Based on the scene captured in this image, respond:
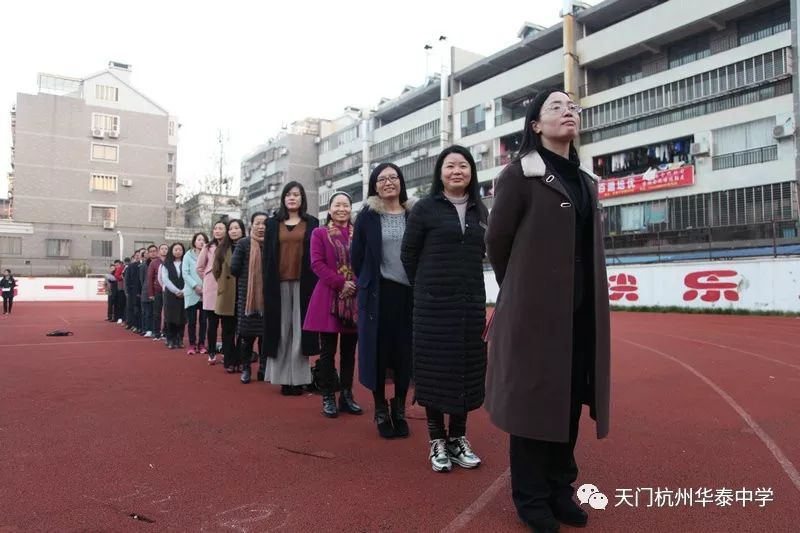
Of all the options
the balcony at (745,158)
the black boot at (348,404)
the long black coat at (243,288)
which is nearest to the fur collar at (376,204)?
the black boot at (348,404)

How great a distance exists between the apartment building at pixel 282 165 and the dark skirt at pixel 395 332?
54023mm

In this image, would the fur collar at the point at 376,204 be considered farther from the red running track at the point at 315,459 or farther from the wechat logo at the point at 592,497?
the wechat logo at the point at 592,497

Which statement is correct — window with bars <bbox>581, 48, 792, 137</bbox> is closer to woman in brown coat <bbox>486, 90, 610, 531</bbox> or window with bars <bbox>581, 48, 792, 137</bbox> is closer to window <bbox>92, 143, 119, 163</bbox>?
woman in brown coat <bbox>486, 90, 610, 531</bbox>

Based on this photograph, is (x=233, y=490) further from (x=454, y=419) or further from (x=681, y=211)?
(x=681, y=211)

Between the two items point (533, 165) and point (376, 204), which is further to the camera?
point (376, 204)

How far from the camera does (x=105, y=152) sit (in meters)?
46.3

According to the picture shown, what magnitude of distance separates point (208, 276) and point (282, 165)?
54765mm

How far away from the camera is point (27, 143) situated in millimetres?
43438

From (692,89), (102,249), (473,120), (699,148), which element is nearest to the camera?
(699,148)

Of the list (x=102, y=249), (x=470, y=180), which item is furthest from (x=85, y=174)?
(x=470, y=180)

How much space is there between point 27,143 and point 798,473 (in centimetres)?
5219

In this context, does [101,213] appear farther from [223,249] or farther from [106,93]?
[223,249]

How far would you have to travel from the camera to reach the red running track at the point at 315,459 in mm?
2557

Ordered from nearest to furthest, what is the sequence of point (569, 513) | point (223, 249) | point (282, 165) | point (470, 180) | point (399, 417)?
point (569, 513) → point (470, 180) → point (399, 417) → point (223, 249) → point (282, 165)
